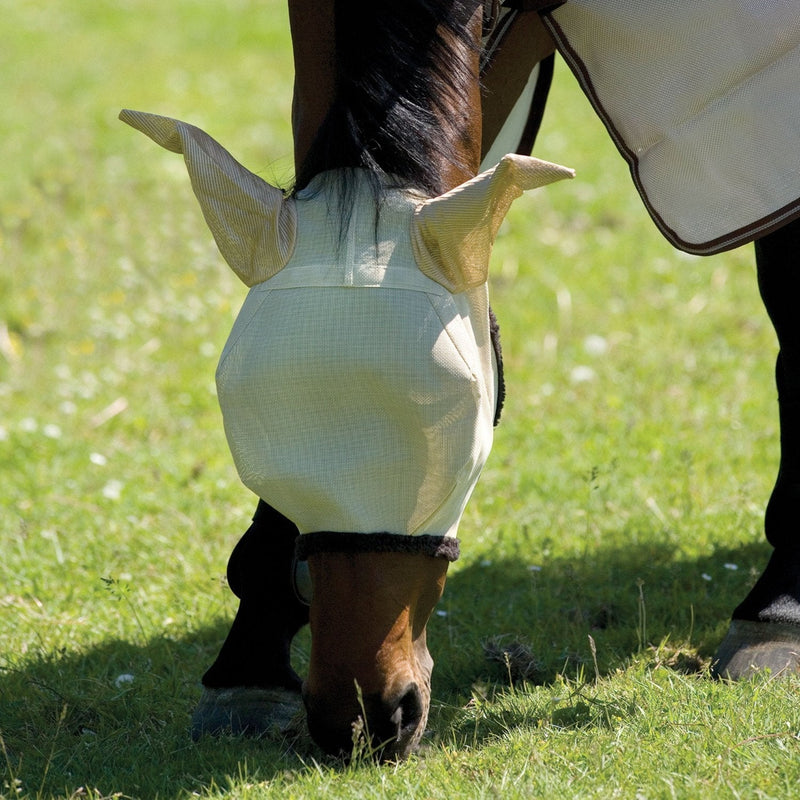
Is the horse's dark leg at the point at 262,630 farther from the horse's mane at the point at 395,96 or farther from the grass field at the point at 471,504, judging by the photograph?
the horse's mane at the point at 395,96

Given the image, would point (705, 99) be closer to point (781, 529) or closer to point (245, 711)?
point (781, 529)

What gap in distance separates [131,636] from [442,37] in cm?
189

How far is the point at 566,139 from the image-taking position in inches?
341

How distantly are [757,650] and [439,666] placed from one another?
0.74 m

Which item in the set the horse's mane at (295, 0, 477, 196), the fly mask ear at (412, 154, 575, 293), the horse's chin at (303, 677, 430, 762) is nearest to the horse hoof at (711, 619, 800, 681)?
the horse's chin at (303, 677, 430, 762)

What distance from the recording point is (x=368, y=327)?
6.20 ft

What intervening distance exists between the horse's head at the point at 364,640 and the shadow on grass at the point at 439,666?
251 mm

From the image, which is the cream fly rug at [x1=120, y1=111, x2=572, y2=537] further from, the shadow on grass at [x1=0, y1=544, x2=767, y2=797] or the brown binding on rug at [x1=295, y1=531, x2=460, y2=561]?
the shadow on grass at [x1=0, y1=544, x2=767, y2=797]

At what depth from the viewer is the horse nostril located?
2.06m

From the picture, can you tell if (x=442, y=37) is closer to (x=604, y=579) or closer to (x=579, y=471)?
(x=604, y=579)

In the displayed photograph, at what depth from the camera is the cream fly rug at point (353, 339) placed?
1892 millimetres

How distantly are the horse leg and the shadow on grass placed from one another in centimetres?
20

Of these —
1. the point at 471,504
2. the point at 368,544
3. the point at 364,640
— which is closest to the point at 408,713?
the point at 364,640

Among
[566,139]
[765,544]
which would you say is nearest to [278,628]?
[765,544]
